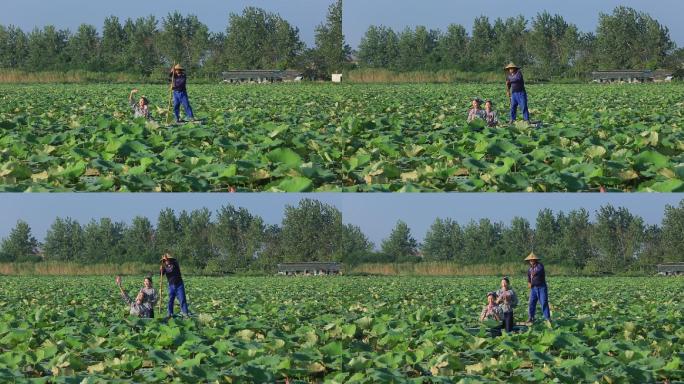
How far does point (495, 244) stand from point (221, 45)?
13.1 m

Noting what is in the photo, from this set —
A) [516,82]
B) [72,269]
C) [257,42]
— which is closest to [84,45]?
[257,42]

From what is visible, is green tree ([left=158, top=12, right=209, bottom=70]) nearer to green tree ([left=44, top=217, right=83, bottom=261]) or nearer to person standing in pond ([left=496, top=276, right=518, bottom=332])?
green tree ([left=44, top=217, right=83, bottom=261])

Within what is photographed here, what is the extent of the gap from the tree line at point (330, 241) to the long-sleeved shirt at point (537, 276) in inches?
881

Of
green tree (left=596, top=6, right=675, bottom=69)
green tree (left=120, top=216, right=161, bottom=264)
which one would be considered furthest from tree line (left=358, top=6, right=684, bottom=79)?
green tree (left=120, top=216, right=161, bottom=264)

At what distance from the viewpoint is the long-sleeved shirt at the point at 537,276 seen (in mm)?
13422

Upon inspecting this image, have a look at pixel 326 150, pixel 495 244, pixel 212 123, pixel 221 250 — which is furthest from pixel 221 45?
pixel 326 150

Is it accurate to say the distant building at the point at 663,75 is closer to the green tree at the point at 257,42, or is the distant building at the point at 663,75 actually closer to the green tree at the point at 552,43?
the green tree at the point at 552,43

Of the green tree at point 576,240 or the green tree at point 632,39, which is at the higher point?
the green tree at point 632,39

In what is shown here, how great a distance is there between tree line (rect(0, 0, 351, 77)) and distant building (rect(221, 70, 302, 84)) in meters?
1.41

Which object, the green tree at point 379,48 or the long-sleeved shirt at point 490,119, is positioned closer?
the long-sleeved shirt at point 490,119

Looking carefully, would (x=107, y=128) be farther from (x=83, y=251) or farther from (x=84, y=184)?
(x=83, y=251)

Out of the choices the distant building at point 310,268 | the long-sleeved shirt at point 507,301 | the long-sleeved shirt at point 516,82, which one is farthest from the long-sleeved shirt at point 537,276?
the distant building at point 310,268

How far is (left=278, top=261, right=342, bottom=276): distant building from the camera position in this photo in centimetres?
3520

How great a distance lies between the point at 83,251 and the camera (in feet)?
148
